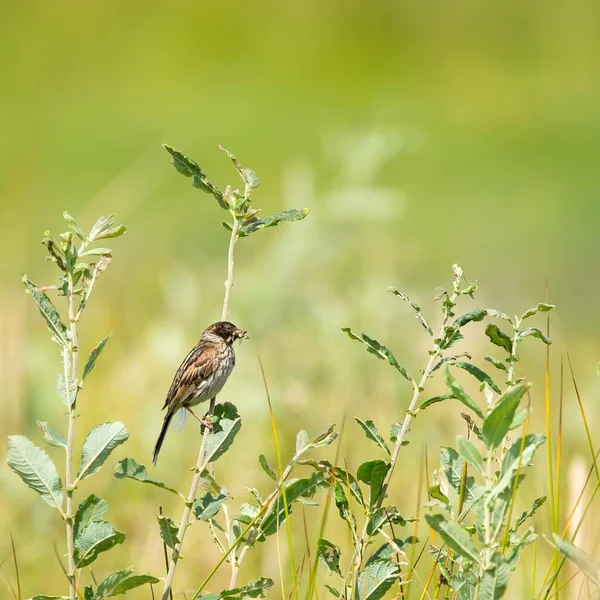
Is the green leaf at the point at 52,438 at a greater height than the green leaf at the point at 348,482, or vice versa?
the green leaf at the point at 348,482

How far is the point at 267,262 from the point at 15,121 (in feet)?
57.1

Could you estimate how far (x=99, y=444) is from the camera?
7.02ft

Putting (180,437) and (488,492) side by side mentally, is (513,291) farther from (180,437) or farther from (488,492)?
(488,492)

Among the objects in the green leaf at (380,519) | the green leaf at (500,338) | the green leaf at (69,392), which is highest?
the green leaf at (500,338)

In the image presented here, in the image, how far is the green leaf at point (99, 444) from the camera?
7.00 ft

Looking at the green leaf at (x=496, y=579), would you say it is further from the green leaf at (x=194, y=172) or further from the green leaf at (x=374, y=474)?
the green leaf at (x=194, y=172)

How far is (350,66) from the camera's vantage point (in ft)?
94.3

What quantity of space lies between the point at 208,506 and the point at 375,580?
0.36 m

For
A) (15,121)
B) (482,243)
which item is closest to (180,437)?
(482,243)

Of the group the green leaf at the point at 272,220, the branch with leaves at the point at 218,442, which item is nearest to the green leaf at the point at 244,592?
the branch with leaves at the point at 218,442

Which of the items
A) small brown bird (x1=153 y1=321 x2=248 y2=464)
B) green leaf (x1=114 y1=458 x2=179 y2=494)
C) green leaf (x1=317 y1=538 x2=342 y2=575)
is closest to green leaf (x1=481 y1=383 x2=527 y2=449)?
green leaf (x1=317 y1=538 x2=342 y2=575)

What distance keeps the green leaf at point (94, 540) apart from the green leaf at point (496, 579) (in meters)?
0.66

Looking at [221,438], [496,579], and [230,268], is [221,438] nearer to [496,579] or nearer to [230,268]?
[230,268]

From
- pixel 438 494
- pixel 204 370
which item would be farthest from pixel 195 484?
pixel 204 370
